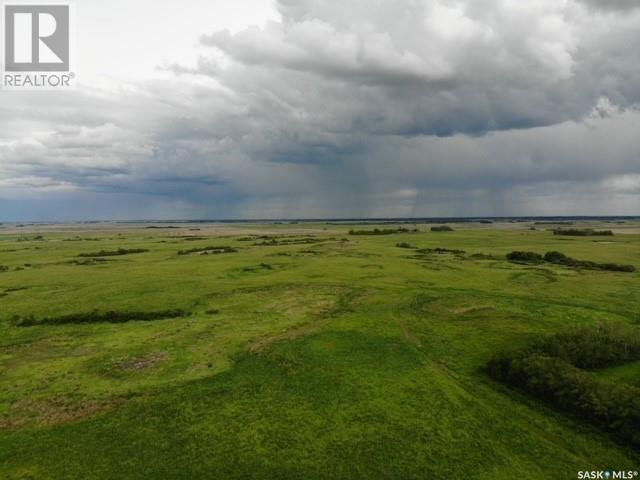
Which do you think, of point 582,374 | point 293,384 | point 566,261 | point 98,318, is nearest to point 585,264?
point 566,261

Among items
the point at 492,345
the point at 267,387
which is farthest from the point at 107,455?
the point at 492,345

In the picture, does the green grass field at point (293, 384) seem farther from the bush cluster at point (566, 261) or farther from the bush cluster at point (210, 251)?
the bush cluster at point (210, 251)

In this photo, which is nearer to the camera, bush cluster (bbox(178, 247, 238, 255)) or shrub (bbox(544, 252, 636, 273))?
shrub (bbox(544, 252, 636, 273))

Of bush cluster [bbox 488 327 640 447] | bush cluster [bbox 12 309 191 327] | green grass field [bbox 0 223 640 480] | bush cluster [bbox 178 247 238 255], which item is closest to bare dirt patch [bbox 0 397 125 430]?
green grass field [bbox 0 223 640 480]

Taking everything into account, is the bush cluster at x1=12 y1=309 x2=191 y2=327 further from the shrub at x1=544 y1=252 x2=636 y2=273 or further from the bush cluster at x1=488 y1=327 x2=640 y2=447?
the shrub at x1=544 y1=252 x2=636 y2=273

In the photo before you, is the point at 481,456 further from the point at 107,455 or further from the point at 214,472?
the point at 107,455
